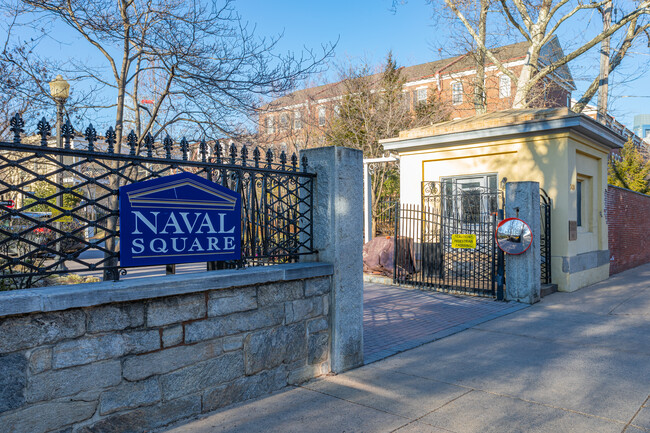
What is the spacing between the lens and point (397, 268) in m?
11.0

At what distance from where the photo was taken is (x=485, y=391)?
14.2 ft

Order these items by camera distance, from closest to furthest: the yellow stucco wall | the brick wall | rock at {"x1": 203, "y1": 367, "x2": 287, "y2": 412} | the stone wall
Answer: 1. the stone wall
2. rock at {"x1": 203, "y1": 367, "x2": 287, "y2": 412}
3. the yellow stucco wall
4. the brick wall

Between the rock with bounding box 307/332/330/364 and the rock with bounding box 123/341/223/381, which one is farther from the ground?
the rock with bounding box 123/341/223/381

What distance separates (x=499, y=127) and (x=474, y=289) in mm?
3769

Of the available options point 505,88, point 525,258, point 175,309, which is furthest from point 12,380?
point 505,88

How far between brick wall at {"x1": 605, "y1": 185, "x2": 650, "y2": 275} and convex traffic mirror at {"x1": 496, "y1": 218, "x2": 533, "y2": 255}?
5.81 meters

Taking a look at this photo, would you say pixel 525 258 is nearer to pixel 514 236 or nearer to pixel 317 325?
pixel 514 236

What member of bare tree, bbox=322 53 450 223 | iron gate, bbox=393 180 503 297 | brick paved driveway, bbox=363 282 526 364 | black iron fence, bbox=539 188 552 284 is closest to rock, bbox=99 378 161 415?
brick paved driveway, bbox=363 282 526 364

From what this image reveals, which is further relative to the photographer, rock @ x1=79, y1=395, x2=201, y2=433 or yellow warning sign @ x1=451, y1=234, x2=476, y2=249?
yellow warning sign @ x1=451, y1=234, x2=476, y2=249

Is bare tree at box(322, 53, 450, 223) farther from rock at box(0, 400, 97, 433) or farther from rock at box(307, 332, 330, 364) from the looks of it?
rock at box(0, 400, 97, 433)

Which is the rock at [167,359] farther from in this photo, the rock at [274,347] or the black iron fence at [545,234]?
the black iron fence at [545,234]

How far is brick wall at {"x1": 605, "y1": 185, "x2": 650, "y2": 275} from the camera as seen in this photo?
13367 mm

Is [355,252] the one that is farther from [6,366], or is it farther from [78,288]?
[6,366]

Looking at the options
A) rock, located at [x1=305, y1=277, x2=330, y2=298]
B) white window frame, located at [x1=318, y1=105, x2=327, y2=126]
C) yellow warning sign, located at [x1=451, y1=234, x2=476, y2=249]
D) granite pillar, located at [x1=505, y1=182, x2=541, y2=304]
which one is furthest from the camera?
white window frame, located at [x1=318, y1=105, x2=327, y2=126]
